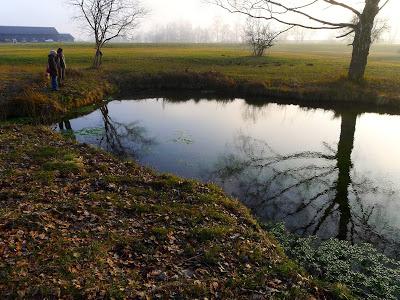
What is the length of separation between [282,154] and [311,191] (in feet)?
14.9

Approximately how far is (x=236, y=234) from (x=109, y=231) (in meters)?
3.70

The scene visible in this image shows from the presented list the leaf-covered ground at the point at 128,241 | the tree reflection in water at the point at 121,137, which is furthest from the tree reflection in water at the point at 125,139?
the leaf-covered ground at the point at 128,241

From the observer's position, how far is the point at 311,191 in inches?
Result: 621

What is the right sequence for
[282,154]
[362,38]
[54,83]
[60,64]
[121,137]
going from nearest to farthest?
[282,154]
[121,137]
[54,83]
[60,64]
[362,38]

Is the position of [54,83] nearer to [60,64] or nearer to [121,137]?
[60,64]

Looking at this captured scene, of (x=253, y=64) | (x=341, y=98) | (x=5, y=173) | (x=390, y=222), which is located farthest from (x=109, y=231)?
(x=253, y=64)

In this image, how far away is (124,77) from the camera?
128ft

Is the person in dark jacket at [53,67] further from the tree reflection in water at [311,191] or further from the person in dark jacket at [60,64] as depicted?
the tree reflection in water at [311,191]

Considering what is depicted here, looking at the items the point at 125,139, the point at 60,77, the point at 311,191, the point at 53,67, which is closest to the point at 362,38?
the point at 311,191

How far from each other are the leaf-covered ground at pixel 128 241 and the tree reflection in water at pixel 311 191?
6.98 feet

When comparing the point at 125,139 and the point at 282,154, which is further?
the point at 125,139

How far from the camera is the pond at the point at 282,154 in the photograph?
45.0 ft

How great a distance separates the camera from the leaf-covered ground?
26.0 feet

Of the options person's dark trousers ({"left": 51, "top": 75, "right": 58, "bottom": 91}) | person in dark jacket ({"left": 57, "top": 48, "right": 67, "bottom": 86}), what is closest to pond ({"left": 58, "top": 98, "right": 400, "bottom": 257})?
person's dark trousers ({"left": 51, "top": 75, "right": 58, "bottom": 91})
